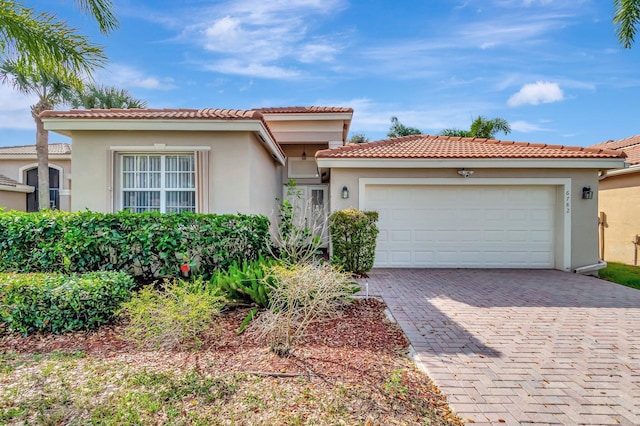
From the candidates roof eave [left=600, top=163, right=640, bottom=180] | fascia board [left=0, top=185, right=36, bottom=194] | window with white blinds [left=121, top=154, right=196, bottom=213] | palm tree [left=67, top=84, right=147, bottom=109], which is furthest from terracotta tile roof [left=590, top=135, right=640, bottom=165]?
fascia board [left=0, top=185, right=36, bottom=194]

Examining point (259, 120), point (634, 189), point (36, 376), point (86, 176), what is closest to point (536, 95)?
point (634, 189)

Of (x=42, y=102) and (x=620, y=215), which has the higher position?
(x=42, y=102)

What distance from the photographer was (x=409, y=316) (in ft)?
19.7

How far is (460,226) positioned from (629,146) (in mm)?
12863

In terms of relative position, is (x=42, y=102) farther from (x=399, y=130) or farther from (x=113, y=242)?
(x=399, y=130)

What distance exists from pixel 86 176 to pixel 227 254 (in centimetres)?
475

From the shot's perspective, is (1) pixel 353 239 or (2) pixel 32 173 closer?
(1) pixel 353 239

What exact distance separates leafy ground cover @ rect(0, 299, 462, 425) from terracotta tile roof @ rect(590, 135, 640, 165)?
49.4ft

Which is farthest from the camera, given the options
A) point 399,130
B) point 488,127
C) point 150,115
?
point 399,130

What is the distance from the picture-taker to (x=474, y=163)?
1043cm

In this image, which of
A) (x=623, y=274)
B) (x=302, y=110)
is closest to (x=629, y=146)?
(x=623, y=274)

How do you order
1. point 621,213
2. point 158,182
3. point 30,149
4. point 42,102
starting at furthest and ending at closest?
point 30,149
point 42,102
point 621,213
point 158,182

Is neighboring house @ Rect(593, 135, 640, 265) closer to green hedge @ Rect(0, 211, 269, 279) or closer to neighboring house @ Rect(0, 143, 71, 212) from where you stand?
green hedge @ Rect(0, 211, 269, 279)

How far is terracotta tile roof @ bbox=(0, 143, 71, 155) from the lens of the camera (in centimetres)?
2080
